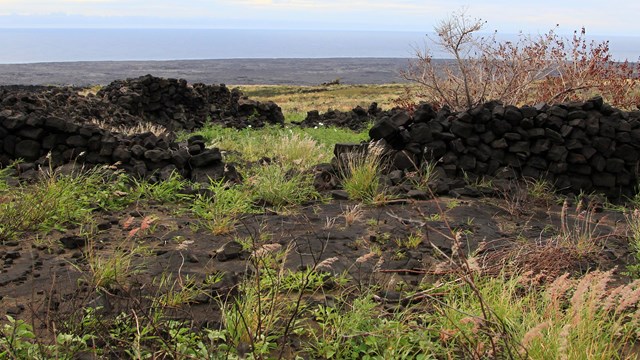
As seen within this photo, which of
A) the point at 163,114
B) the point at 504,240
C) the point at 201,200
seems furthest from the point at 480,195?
the point at 163,114

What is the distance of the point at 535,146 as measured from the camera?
829 cm

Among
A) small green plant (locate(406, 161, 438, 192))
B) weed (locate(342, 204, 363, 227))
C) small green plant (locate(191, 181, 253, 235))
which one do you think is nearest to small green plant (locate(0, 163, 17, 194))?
small green plant (locate(191, 181, 253, 235))

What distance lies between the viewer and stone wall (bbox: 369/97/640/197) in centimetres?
821

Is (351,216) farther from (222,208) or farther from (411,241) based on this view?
(222,208)

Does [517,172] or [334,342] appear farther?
[517,172]

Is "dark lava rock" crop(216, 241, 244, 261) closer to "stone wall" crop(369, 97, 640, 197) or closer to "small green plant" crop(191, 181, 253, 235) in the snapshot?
"small green plant" crop(191, 181, 253, 235)

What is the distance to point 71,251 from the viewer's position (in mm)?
5137

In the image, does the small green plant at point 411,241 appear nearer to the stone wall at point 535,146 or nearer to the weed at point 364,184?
the weed at point 364,184

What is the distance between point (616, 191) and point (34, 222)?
288 inches

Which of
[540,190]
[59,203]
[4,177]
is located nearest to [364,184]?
[540,190]

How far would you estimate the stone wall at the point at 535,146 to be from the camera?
26.9 feet

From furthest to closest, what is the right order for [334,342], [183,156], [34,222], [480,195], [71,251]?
[183,156] < [480,195] < [34,222] < [71,251] < [334,342]

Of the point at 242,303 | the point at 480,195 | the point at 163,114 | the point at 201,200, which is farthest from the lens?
the point at 163,114

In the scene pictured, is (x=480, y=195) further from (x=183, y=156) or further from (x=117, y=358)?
(x=117, y=358)
